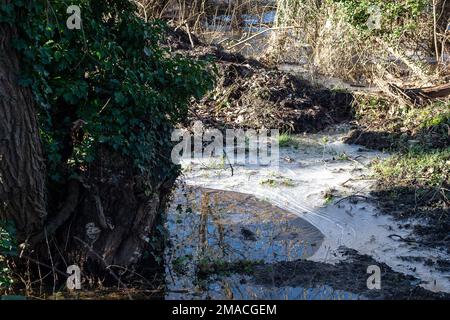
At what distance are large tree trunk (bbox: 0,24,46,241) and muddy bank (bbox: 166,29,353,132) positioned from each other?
4.64 meters

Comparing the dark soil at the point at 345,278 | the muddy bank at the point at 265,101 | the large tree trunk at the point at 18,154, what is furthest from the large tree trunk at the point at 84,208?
the muddy bank at the point at 265,101

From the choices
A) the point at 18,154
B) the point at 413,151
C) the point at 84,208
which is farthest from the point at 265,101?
the point at 18,154

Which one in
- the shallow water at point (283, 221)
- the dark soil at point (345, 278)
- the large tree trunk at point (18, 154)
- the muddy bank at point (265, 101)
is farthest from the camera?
the muddy bank at point (265, 101)

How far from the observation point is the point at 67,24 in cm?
595

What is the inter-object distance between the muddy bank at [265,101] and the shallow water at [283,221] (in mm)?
985

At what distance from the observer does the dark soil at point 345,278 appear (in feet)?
20.1

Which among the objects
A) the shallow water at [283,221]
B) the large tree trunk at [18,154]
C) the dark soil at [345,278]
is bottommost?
the dark soil at [345,278]

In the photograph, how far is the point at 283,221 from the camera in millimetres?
7820

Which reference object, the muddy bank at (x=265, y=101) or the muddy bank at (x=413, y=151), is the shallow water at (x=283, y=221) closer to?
the muddy bank at (x=413, y=151)

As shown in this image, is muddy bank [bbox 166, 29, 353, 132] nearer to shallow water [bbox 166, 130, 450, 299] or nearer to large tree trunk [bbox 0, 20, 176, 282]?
shallow water [bbox 166, 130, 450, 299]

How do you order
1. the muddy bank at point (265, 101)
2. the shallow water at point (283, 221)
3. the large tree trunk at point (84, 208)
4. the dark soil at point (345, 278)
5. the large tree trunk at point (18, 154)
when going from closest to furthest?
the large tree trunk at point (18, 154), the large tree trunk at point (84, 208), the dark soil at point (345, 278), the shallow water at point (283, 221), the muddy bank at point (265, 101)

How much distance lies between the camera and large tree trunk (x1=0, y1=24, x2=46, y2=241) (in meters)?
5.50
